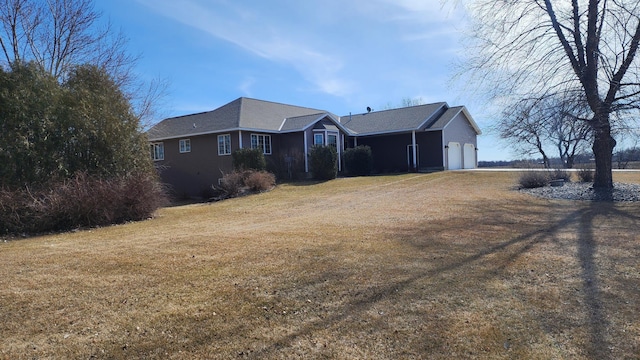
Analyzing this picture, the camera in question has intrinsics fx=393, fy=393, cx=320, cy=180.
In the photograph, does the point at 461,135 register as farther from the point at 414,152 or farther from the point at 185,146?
the point at 185,146

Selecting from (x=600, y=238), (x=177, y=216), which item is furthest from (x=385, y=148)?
(x=600, y=238)

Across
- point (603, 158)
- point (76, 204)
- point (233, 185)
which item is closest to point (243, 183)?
point (233, 185)

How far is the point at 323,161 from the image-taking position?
23312 millimetres

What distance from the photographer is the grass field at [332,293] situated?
358 cm

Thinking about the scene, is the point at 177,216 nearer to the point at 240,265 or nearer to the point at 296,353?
the point at 240,265

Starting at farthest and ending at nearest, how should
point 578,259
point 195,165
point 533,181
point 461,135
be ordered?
point 461,135 → point 195,165 → point 533,181 → point 578,259

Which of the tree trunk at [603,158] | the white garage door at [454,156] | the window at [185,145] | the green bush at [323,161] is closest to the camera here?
the tree trunk at [603,158]

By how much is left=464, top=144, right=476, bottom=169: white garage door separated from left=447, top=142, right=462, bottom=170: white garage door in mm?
1277

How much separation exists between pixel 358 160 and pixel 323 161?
3.78 m

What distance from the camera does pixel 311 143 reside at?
999 inches

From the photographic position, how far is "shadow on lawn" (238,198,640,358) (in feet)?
12.0

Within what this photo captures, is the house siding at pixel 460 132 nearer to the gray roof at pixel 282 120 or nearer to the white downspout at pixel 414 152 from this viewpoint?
the gray roof at pixel 282 120

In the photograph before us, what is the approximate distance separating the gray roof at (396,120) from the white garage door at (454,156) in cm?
252

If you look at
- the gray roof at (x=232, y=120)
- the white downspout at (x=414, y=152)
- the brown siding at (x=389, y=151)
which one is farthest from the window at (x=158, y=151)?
the white downspout at (x=414, y=152)
